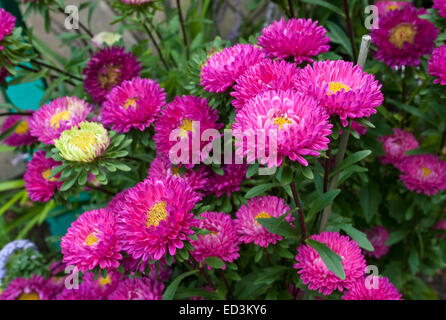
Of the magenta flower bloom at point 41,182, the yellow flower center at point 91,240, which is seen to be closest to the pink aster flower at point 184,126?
the yellow flower center at point 91,240

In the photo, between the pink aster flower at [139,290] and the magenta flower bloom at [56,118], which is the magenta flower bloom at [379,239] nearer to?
the pink aster flower at [139,290]

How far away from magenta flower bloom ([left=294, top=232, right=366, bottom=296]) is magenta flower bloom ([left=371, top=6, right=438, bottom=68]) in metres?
0.65

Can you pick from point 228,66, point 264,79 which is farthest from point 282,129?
point 228,66

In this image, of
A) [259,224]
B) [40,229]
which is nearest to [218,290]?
[259,224]

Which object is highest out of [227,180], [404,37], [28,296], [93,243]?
[404,37]

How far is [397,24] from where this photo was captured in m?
1.37

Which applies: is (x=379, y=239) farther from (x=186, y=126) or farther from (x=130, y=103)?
(x=130, y=103)

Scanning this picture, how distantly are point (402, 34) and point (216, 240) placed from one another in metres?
0.88

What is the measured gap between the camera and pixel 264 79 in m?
0.89

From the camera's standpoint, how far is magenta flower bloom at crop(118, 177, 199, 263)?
2.74 feet

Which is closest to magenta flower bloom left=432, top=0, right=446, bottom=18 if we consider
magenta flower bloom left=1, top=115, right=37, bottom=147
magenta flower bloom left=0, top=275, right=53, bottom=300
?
magenta flower bloom left=1, top=115, right=37, bottom=147

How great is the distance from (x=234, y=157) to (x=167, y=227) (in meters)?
0.36

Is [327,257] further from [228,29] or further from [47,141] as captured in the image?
[228,29]

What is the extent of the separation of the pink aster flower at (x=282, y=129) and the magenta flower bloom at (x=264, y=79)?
70 millimetres
